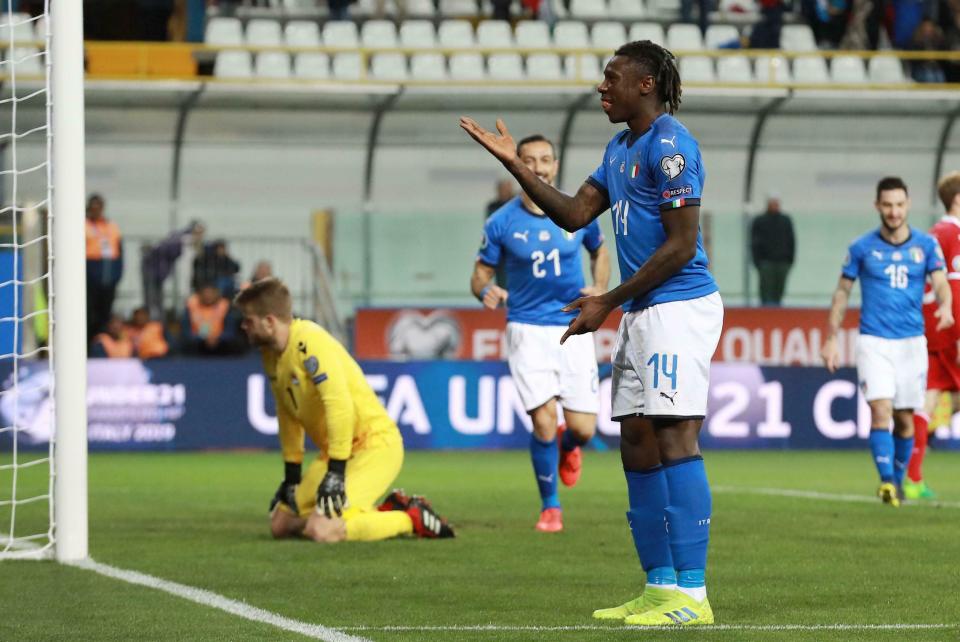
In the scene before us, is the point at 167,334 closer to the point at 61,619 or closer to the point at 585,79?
the point at 585,79

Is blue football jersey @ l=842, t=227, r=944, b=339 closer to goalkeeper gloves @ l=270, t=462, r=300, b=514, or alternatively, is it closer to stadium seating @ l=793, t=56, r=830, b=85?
goalkeeper gloves @ l=270, t=462, r=300, b=514

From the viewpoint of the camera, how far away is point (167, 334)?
1922 centimetres

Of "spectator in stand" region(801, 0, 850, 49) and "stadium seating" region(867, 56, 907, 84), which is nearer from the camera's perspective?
"stadium seating" region(867, 56, 907, 84)

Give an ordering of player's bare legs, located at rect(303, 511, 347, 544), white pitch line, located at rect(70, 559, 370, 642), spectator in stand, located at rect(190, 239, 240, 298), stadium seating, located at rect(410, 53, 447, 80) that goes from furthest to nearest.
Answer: stadium seating, located at rect(410, 53, 447, 80)
spectator in stand, located at rect(190, 239, 240, 298)
player's bare legs, located at rect(303, 511, 347, 544)
white pitch line, located at rect(70, 559, 370, 642)

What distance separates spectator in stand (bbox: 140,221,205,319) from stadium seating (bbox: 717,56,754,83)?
8647 mm

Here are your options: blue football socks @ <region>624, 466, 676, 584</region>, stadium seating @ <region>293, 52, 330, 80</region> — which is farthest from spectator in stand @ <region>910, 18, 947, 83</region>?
blue football socks @ <region>624, 466, 676, 584</region>

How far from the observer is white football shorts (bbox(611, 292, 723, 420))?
592cm

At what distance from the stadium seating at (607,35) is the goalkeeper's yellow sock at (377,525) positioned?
16.4m

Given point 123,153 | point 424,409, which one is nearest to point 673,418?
point 424,409

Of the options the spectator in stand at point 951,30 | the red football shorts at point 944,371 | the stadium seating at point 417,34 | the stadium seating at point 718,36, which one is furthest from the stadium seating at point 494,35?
the red football shorts at point 944,371

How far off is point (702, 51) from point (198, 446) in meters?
9.76

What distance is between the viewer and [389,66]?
77.6 feet

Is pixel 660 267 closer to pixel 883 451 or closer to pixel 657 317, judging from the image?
pixel 657 317

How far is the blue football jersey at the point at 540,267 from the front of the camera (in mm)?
10023
